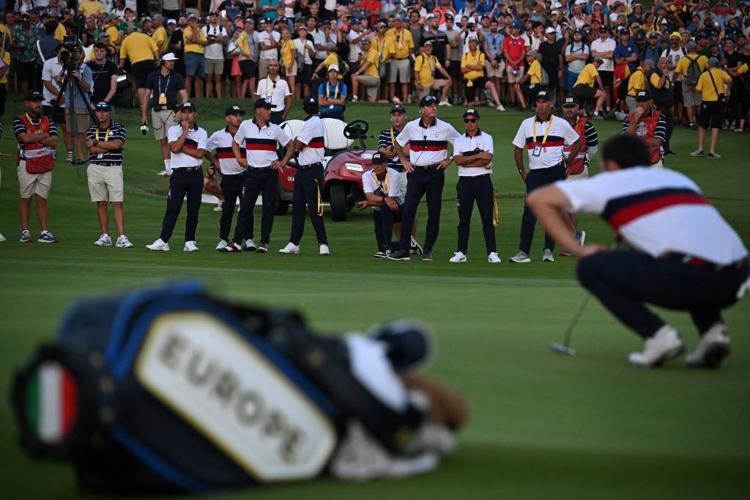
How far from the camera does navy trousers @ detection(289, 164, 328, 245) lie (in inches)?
805

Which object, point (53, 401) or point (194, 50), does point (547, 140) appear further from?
point (194, 50)

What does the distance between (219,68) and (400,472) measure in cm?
3089

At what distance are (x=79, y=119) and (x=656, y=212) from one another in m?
21.3

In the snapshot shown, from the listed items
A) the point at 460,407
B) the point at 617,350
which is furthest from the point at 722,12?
the point at 460,407

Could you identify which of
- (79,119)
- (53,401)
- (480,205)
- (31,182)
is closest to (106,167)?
(31,182)

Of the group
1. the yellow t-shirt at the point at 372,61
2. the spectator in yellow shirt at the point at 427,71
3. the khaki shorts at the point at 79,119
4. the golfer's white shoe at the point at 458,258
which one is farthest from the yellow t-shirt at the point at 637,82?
the golfer's white shoe at the point at 458,258

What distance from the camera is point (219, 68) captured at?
35219mm

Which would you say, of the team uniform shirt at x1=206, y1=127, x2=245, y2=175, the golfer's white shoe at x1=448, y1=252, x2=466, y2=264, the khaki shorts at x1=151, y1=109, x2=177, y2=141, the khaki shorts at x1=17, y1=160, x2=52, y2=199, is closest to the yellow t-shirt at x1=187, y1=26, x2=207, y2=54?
the khaki shorts at x1=151, y1=109, x2=177, y2=141

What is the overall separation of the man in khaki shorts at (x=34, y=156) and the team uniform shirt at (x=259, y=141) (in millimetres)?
2945

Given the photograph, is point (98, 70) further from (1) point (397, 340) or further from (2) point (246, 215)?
(1) point (397, 340)

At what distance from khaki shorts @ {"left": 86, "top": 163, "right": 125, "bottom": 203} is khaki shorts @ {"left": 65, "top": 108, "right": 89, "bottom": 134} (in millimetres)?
6502

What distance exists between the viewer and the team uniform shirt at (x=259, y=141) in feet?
68.3

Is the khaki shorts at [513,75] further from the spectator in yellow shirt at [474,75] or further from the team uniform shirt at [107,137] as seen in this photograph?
the team uniform shirt at [107,137]

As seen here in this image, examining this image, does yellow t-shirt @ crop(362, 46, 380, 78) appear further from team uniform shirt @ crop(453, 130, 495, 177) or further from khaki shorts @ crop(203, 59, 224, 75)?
team uniform shirt @ crop(453, 130, 495, 177)
